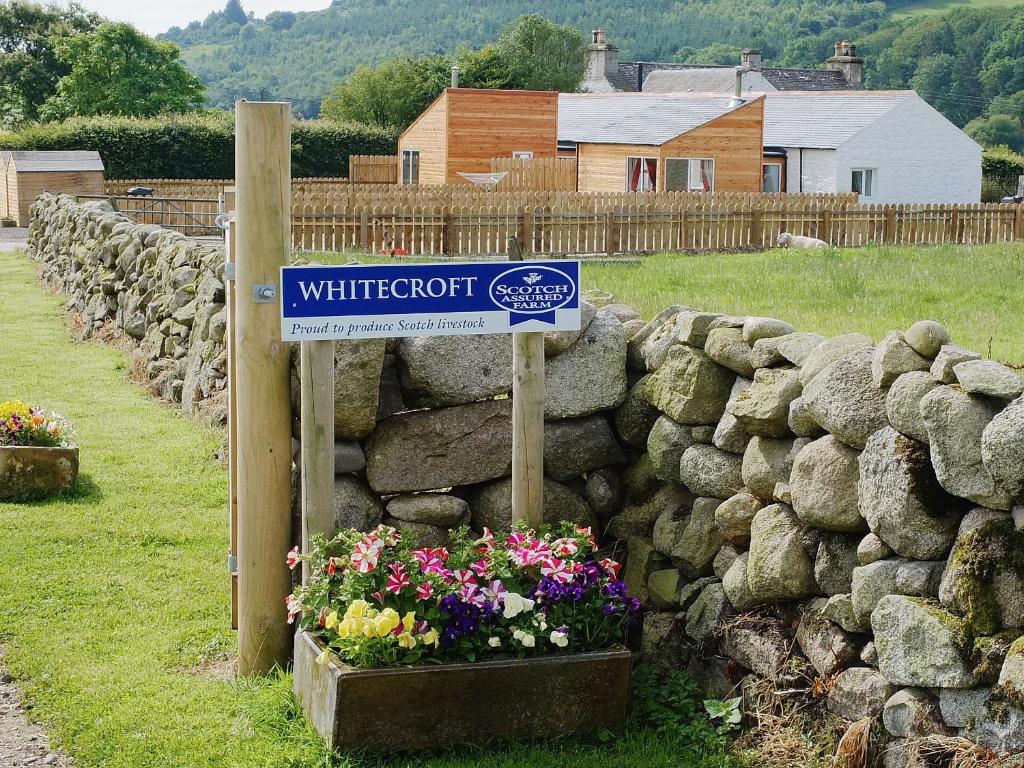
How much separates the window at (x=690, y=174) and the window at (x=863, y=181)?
7.42 m

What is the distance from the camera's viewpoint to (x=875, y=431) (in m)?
4.59

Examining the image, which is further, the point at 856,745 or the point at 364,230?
the point at 364,230

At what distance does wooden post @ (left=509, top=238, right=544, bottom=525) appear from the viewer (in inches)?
217

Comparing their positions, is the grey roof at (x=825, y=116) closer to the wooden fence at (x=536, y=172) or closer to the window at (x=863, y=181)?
the window at (x=863, y=181)

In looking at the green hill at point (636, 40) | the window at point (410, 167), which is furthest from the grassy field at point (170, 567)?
the green hill at point (636, 40)

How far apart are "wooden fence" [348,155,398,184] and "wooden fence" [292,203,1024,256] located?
23126 millimetres

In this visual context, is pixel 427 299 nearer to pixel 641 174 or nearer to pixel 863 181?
pixel 641 174

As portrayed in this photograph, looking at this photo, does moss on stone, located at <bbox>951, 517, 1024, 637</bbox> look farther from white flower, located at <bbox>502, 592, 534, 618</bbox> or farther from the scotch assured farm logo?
the scotch assured farm logo

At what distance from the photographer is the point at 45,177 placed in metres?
33.2

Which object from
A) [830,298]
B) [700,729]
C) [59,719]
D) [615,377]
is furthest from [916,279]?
[59,719]

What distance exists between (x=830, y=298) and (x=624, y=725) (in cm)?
598

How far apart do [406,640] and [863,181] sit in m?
40.5

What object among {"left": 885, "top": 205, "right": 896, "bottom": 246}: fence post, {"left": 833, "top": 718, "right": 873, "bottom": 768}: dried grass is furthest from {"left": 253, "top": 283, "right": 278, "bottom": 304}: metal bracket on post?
{"left": 885, "top": 205, "right": 896, "bottom": 246}: fence post

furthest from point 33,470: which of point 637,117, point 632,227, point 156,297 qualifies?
point 637,117
